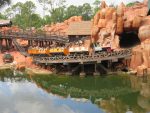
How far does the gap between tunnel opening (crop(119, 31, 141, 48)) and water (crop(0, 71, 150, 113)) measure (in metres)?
11.8

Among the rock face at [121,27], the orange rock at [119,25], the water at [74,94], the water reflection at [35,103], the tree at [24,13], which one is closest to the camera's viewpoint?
the water reflection at [35,103]

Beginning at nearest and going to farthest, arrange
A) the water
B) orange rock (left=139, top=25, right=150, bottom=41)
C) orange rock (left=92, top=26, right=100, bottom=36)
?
the water < orange rock (left=139, top=25, right=150, bottom=41) < orange rock (left=92, top=26, right=100, bottom=36)

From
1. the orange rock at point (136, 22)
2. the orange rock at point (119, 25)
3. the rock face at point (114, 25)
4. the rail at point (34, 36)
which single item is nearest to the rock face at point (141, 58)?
the rock face at point (114, 25)

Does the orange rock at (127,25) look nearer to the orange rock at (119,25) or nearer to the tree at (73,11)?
the orange rock at (119,25)

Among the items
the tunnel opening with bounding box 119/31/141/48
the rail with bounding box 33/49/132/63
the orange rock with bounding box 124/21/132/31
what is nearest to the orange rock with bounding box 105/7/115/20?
the orange rock with bounding box 124/21/132/31

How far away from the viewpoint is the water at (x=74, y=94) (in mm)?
37750

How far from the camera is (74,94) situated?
44656 mm

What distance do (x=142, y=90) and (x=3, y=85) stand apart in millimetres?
18022

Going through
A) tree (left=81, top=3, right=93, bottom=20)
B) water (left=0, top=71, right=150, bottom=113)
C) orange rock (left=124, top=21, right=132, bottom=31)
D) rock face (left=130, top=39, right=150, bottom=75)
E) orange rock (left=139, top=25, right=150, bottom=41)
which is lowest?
water (left=0, top=71, right=150, bottom=113)

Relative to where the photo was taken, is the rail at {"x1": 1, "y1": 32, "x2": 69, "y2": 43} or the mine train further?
the rail at {"x1": 1, "y1": 32, "x2": 69, "y2": 43}

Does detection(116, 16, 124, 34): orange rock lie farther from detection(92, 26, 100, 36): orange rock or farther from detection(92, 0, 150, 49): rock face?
detection(92, 26, 100, 36): orange rock

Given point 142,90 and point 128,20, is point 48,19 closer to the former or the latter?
point 128,20

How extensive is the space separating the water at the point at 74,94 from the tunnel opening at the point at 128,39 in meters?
11.8

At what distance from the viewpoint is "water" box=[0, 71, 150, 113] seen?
3775cm
